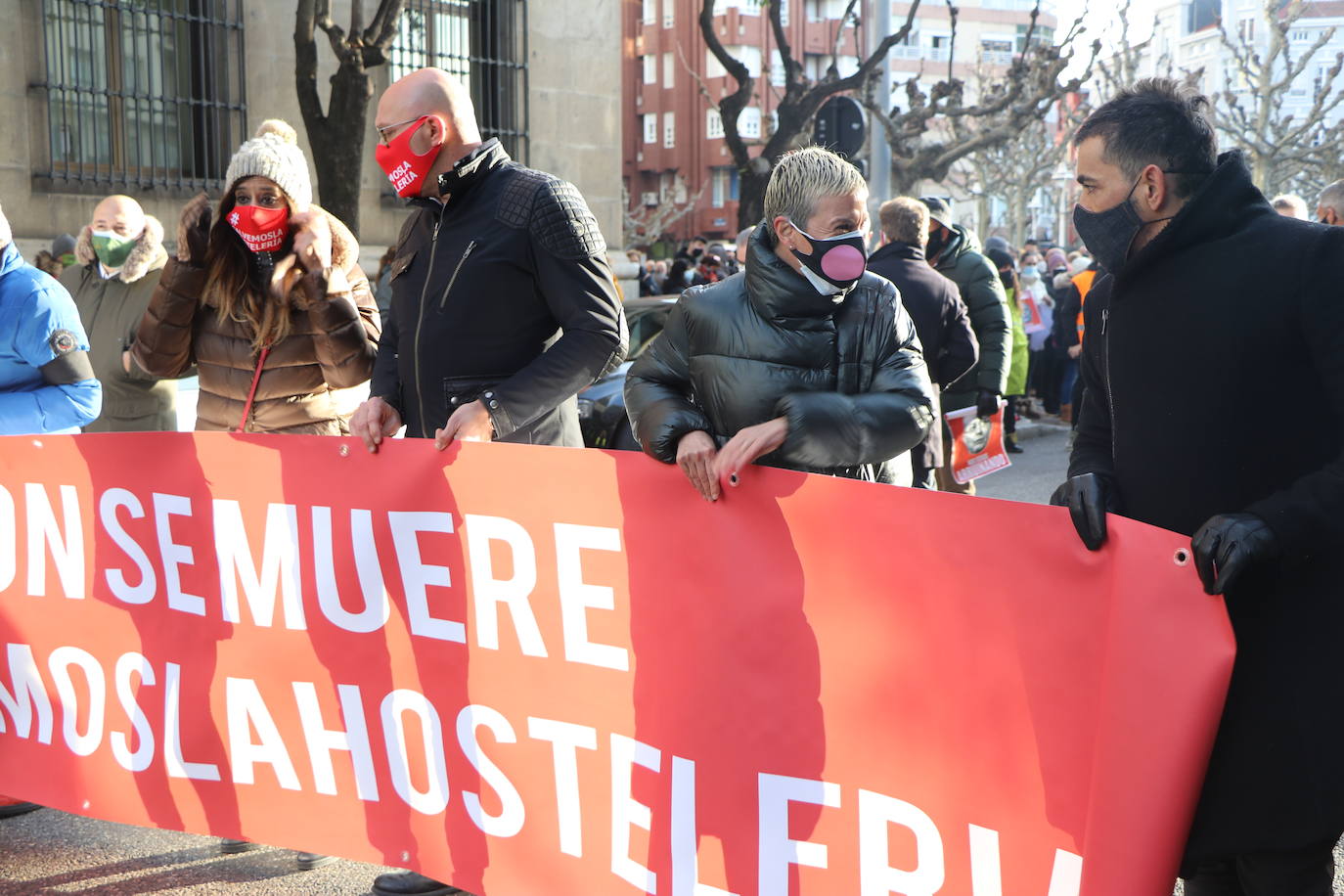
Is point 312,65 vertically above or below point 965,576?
above

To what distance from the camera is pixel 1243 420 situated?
2484 mm

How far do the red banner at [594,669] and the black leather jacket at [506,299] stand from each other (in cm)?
33

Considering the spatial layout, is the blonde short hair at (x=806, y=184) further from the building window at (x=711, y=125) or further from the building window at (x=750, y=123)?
the building window at (x=750, y=123)

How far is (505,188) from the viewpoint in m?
3.61

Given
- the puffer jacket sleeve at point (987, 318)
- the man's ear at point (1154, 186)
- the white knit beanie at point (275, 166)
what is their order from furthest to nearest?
the puffer jacket sleeve at point (987, 318), the white knit beanie at point (275, 166), the man's ear at point (1154, 186)

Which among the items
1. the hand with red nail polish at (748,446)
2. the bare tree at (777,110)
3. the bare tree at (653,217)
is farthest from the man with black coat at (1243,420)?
the bare tree at (653,217)

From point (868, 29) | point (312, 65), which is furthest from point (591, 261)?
point (868, 29)

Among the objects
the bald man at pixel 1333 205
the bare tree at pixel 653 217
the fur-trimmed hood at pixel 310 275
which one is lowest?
the bare tree at pixel 653 217

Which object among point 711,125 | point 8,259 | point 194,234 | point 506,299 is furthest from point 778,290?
point 711,125

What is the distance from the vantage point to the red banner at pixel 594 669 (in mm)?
2463

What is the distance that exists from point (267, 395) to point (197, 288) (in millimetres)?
369

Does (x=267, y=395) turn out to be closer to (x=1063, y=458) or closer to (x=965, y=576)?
(x=965, y=576)

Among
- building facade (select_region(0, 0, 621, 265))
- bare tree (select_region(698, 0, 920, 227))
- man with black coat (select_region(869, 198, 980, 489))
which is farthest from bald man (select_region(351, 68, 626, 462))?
bare tree (select_region(698, 0, 920, 227))

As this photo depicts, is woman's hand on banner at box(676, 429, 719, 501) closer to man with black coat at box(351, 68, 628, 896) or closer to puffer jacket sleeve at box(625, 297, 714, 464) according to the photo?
puffer jacket sleeve at box(625, 297, 714, 464)
